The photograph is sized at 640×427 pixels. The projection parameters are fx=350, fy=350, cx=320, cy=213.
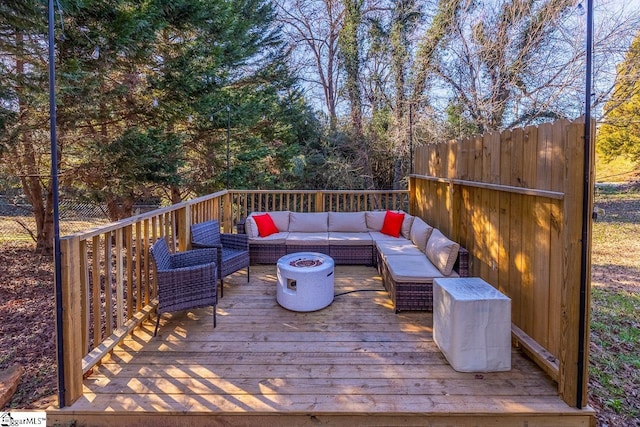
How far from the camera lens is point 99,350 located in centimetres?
255

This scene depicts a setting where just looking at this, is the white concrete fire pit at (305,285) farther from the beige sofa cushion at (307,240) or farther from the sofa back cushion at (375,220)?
the sofa back cushion at (375,220)

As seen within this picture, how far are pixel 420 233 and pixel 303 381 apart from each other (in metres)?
2.84

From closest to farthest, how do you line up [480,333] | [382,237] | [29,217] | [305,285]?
[480,333] → [305,285] → [382,237] → [29,217]

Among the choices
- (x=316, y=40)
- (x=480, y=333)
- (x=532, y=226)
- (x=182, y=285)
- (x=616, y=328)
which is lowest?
(x=616, y=328)

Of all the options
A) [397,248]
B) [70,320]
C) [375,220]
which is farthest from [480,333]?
[375,220]

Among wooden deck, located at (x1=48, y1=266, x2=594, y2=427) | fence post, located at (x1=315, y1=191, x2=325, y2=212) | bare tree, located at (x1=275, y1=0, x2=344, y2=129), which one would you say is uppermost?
bare tree, located at (x1=275, y1=0, x2=344, y2=129)

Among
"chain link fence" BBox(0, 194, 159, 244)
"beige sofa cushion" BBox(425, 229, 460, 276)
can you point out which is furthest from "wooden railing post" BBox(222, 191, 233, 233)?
"beige sofa cushion" BBox(425, 229, 460, 276)

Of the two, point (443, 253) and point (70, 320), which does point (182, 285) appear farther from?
point (443, 253)

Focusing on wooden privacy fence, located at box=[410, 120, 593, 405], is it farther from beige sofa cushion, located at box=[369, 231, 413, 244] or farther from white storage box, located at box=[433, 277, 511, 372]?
beige sofa cushion, located at box=[369, 231, 413, 244]

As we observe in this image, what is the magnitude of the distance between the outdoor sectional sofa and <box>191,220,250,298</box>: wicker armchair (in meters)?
0.71

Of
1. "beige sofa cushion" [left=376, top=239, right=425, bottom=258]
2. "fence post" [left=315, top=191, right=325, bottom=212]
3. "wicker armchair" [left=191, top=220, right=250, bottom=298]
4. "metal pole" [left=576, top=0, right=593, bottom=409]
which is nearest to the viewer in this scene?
"metal pole" [left=576, top=0, right=593, bottom=409]

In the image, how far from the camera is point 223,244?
4.64 meters

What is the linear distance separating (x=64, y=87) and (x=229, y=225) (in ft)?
10.5

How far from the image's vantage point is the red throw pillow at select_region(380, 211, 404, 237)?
5.46m
